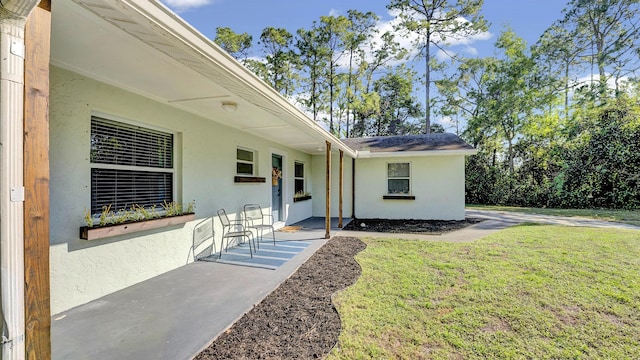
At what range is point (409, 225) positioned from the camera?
8242 mm

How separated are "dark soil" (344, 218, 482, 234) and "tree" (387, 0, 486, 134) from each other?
9573 millimetres

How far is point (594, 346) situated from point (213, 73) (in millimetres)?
3970

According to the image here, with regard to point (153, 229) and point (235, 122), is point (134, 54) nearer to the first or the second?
point (153, 229)

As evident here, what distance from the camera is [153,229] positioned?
380cm

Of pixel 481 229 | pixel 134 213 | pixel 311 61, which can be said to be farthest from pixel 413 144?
pixel 311 61

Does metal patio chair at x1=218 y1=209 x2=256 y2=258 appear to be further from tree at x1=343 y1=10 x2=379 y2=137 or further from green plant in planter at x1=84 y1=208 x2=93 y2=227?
tree at x1=343 y1=10 x2=379 y2=137

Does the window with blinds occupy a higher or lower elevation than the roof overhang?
lower

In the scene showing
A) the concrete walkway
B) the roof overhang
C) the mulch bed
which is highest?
the roof overhang

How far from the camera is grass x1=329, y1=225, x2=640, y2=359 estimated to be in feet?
7.49

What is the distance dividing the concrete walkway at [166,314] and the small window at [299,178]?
4.80 m

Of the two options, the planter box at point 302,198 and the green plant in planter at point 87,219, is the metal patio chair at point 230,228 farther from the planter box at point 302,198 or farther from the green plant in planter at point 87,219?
the planter box at point 302,198

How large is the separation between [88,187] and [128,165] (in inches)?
23.6

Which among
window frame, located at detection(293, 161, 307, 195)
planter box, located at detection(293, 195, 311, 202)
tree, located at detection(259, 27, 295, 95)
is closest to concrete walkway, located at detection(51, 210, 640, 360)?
planter box, located at detection(293, 195, 311, 202)

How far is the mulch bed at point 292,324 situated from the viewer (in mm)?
2215
